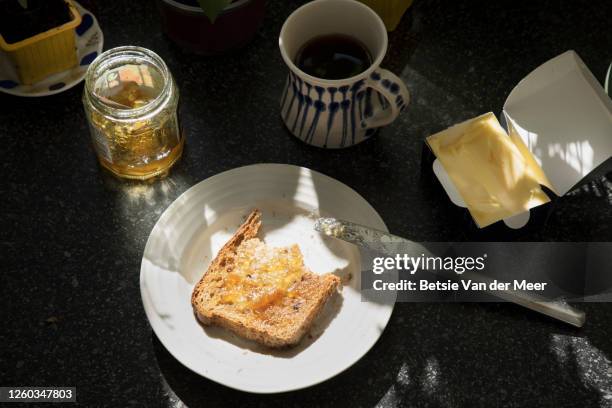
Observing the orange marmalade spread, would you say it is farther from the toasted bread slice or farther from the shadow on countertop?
the shadow on countertop

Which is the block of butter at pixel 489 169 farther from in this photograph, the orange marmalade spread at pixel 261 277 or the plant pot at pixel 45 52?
the plant pot at pixel 45 52

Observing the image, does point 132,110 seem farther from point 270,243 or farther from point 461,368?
point 461,368

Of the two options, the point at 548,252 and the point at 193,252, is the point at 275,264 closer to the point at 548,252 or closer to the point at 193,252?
the point at 193,252

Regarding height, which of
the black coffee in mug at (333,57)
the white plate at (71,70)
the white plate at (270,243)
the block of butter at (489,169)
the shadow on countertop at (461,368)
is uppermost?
the black coffee in mug at (333,57)

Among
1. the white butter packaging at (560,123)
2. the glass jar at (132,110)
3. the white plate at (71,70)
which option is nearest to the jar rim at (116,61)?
the glass jar at (132,110)

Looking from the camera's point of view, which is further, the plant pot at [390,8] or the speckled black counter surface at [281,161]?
the plant pot at [390,8]

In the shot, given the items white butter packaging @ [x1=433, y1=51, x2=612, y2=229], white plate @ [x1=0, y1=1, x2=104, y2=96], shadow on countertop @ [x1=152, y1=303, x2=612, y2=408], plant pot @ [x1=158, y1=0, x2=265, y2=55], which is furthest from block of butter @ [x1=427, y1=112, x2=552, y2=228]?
white plate @ [x1=0, y1=1, x2=104, y2=96]

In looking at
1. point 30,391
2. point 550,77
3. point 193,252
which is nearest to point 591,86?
point 550,77

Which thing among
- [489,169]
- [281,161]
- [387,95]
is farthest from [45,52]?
[489,169]
